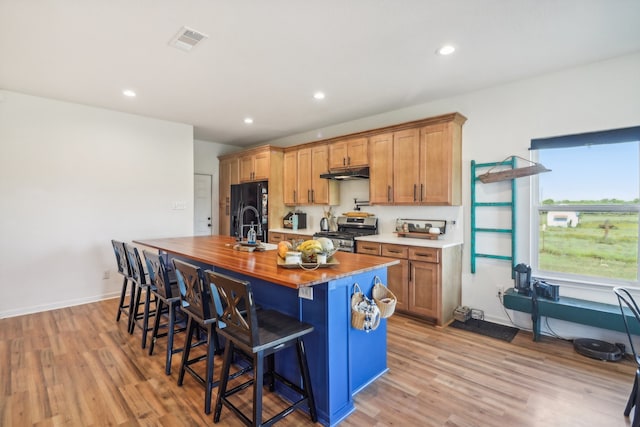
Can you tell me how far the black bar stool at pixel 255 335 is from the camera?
5.23 ft

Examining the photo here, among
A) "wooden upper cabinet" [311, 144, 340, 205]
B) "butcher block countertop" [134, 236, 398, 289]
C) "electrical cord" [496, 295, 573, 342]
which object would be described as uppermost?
"wooden upper cabinet" [311, 144, 340, 205]

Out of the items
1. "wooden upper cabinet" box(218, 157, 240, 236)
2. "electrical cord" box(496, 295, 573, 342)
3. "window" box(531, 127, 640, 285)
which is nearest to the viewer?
"window" box(531, 127, 640, 285)

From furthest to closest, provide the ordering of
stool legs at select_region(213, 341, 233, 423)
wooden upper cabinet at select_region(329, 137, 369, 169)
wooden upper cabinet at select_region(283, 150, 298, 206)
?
wooden upper cabinet at select_region(283, 150, 298, 206)
wooden upper cabinet at select_region(329, 137, 369, 169)
stool legs at select_region(213, 341, 233, 423)

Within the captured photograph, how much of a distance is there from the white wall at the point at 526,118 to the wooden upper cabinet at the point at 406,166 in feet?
1.32

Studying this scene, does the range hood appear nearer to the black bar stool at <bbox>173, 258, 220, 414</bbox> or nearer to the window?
the window

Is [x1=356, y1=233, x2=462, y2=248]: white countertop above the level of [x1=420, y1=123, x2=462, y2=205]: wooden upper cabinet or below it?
below

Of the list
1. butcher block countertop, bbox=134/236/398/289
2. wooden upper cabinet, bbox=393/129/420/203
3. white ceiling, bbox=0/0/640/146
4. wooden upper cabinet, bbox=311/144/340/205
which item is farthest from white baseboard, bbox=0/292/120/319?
wooden upper cabinet, bbox=393/129/420/203

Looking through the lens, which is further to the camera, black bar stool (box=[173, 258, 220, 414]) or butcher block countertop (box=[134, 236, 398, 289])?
black bar stool (box=[173, 258, 220, 414])

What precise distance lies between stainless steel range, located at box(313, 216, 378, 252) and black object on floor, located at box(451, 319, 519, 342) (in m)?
1.56

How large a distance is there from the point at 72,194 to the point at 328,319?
13.7 feet

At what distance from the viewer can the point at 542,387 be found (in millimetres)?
2264

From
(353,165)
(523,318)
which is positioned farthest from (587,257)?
(353,165)

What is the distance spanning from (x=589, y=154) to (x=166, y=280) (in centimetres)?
409

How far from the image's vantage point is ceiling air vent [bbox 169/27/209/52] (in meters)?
2.44
